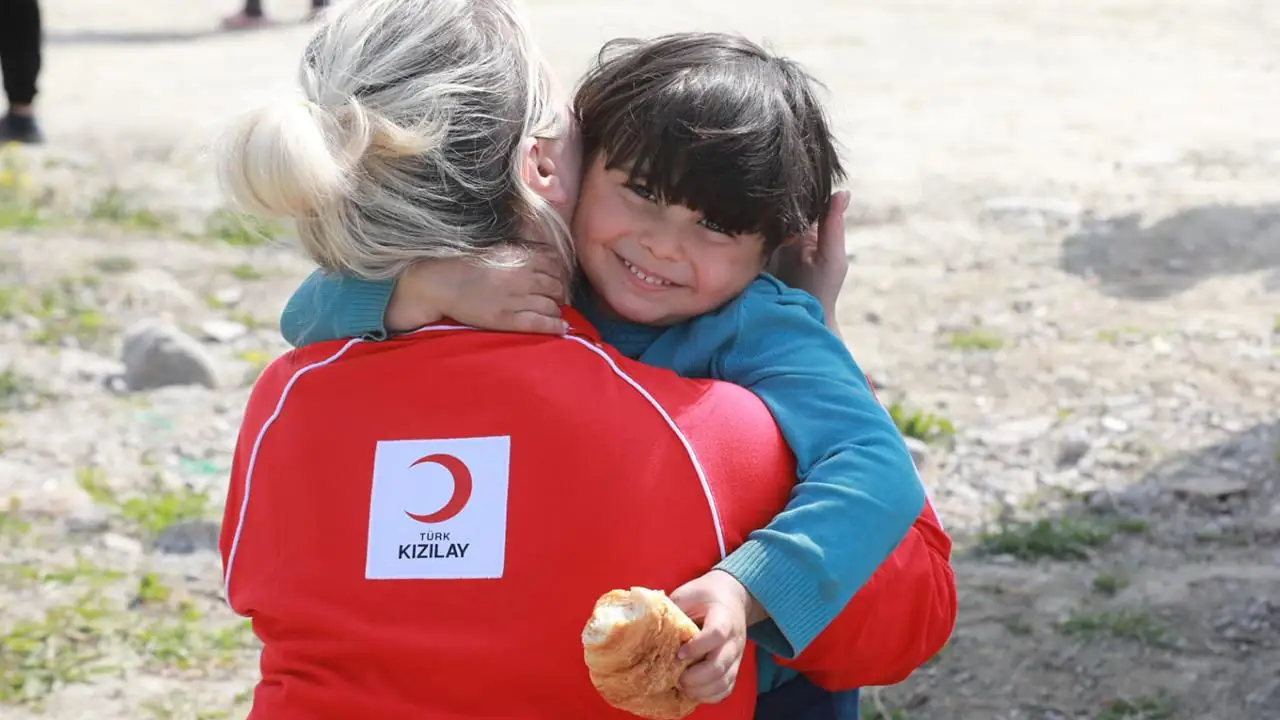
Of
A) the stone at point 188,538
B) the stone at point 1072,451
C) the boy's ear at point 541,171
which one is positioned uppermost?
the boy's ear at point 541,171

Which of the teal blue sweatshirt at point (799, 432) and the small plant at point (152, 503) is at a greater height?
the teal blue sweatshirt at point (799, 432)

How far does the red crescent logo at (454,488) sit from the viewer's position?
183 centimetres

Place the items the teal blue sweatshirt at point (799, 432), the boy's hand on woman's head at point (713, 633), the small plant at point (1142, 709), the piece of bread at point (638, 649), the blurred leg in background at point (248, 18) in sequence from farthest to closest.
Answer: the blurred leg in background at point (248, 18), the small plant at point (1142, 709), the teal blue sweatshirt at point (799, 432), the boy's hand on woman's head at point (713, 633), the piece of bread at point (638, 649)

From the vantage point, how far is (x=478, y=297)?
1983 millimetres

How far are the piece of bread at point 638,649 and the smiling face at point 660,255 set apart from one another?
0.56 metres

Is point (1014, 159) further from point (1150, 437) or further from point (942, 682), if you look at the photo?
point (942, 682)

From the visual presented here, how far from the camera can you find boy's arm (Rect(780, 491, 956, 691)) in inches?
78.5

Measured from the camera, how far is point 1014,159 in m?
8.03

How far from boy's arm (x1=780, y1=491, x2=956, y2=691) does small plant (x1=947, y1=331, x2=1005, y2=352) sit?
3.52 metres

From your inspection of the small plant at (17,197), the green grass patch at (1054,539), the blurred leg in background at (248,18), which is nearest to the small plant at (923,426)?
the green grass patch at (1054,539)

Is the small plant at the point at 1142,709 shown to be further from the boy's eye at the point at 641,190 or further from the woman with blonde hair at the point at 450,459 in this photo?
the boy's eye at the point at 641,190

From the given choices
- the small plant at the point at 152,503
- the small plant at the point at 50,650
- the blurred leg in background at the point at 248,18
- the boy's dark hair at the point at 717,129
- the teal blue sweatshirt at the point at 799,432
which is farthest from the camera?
the blurred leg in background at the point at 248,18

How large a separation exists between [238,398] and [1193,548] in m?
3.00

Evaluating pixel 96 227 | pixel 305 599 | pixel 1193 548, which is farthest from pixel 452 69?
pixel 96 227
